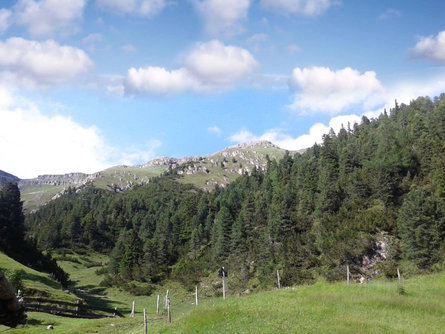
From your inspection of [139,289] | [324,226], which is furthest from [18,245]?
[324,226]

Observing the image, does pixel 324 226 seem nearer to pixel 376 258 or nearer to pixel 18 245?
pixel 376 258

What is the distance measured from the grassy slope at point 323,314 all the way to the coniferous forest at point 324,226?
30914 mm

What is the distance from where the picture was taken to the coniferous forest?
54.8 meters

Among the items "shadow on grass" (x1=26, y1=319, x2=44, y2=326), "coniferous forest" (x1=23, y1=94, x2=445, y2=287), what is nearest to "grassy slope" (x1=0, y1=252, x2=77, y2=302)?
"shadow on grass" (x1=26, y1=319, x2=44, y2=326)

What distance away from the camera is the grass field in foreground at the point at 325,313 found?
51.2ft

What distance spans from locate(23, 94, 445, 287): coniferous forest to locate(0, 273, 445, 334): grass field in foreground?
31.0 meters

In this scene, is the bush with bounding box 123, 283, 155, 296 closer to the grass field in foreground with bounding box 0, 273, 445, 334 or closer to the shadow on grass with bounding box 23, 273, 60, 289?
the shadow on grass with bounding box 23, 273, 60, 289

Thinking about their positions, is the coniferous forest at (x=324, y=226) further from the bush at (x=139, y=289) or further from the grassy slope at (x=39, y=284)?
the grassy slope at (x=39, y=284)

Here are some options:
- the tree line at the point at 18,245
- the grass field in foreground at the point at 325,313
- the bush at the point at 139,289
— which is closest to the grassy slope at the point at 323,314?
the grass field in foreground at the point at 325,313

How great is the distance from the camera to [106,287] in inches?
3147

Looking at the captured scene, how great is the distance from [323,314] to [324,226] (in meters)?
54.4

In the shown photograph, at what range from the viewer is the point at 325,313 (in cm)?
1769

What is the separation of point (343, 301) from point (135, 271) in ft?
257

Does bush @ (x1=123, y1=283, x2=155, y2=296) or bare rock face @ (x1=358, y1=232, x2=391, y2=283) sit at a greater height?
bare rock face @ (x1=358, y1=232, x2=391, y2=283)
